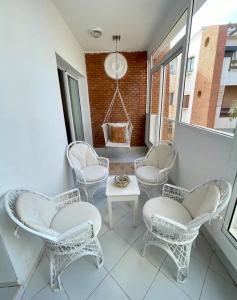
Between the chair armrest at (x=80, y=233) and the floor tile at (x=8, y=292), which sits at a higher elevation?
the chair armrest at (x=80, y=233)

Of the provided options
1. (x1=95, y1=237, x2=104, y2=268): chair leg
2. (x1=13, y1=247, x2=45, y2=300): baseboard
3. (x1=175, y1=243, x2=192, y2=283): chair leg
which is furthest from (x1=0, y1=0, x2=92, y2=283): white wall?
(x1=175, y1=243, x2=192, y2=283): chair leg

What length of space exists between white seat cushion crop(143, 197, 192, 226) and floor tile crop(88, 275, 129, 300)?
539mm

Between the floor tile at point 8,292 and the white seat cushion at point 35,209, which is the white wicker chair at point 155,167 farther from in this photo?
the floor tile at point 8,292

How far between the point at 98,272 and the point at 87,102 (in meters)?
3.88

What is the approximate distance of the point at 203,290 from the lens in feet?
3.76

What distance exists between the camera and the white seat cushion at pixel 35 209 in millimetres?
1016

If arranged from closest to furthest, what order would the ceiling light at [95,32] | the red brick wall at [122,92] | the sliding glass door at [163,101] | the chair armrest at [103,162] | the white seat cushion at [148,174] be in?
the white seat cushion at [148,174], the chair armrest at [103,162], the sliding glass door at [163,101], the ceiling light at [95,32], the red brick wall at [122,92]

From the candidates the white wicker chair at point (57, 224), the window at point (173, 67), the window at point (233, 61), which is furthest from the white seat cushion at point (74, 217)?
the window at point (173, 67)

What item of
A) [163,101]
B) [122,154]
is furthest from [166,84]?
[122,154]

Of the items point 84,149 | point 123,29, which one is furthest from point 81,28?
point 84,149

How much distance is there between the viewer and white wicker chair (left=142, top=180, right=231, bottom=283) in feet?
3.44

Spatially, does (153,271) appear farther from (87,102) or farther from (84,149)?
(87,102)

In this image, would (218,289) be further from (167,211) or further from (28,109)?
(28,109)

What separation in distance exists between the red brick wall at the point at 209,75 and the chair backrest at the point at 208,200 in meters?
0.64
